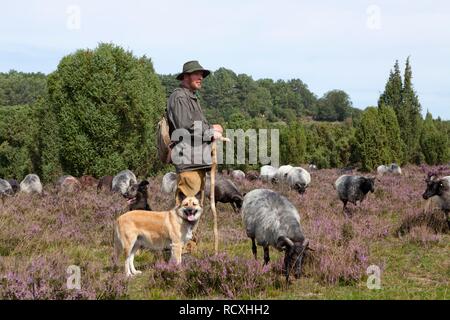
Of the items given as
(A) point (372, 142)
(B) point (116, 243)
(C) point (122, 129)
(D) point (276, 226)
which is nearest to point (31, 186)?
A: (C) point (122, 129)

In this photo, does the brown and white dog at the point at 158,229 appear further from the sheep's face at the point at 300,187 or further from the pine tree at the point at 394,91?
the pine tree at the point at 394,91

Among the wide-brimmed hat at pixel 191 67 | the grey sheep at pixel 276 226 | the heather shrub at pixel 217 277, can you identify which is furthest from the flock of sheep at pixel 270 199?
the wide-brimmed hat at pixel 191 67

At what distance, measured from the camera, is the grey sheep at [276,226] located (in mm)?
7133

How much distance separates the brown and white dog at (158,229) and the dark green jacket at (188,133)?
625mm

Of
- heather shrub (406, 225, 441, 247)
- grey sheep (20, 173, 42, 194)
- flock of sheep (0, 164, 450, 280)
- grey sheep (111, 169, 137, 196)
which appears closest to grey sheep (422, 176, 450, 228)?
flock of sheep (0, 164, 450, 280)

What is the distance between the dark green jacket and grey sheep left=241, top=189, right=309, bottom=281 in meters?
1.45

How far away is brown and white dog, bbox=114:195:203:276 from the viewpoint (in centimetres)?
746

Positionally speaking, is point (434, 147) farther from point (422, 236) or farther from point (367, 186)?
point (422, 236)

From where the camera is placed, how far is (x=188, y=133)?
7.52 metres

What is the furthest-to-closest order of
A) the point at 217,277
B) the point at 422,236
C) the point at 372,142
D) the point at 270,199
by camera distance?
the point at 372,142, the point at 422,236, the point at 270,199, the point at 217,277

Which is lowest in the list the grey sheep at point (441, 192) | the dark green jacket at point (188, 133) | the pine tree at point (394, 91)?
the grey sheep at point (441, 192)

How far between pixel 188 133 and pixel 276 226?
7.00ft

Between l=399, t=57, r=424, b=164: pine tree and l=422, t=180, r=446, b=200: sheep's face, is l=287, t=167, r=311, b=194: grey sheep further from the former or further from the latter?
l=399, t=57, r=424, b=164: pine tree
